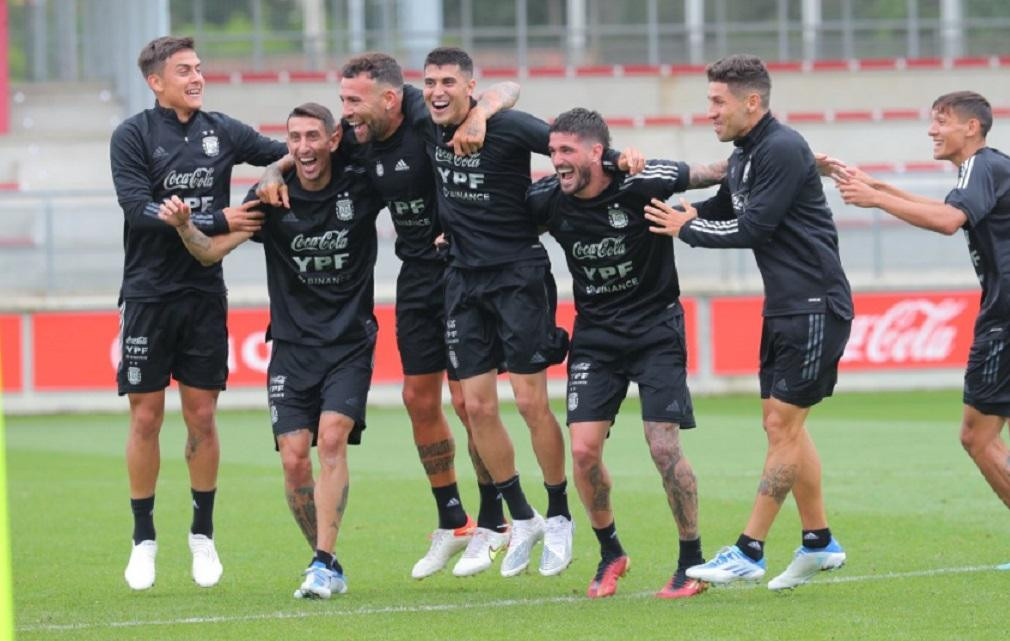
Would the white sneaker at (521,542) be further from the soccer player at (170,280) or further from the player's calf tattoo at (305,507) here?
the soccer player at (170,280)

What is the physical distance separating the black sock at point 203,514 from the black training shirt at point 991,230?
13.0 ft

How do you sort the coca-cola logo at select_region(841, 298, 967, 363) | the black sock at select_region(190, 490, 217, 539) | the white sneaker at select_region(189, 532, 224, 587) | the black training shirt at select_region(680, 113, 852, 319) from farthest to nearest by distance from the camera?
the coca-cola logo at select_region(841, 298, 967, 363) → the black sock at select_region(190, 490, 217, 539) → the white sneaker at select_region(189, 532, 224, 587) → the black training shirt at select_region(680, 113, 852, 319)

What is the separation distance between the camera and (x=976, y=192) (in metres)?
7.80

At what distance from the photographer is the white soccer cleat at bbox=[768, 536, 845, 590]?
7.72 m

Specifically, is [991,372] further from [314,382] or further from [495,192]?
[314,382]

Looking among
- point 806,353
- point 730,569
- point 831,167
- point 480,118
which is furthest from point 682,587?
point 480,118

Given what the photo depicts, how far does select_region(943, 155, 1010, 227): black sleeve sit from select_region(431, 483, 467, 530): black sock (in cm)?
296

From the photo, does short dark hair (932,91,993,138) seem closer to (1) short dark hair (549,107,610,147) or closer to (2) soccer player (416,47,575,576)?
(1) short dark hair (549,107,610,147)

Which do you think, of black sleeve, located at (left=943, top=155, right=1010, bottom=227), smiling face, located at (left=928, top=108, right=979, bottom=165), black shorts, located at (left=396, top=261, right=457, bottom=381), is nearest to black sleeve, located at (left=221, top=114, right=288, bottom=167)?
black shorts, located at (left=396, top=261, right=457, bottom=381)

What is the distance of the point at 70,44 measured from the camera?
2891cm

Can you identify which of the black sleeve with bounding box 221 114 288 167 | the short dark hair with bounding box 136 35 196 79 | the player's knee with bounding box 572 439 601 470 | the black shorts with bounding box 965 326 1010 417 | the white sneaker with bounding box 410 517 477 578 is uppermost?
the short dark hair with bounding box 136 35 196 79

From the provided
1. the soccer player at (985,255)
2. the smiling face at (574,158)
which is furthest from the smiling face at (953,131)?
the smiling face at (574,158)

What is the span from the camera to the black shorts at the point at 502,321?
27.2ft

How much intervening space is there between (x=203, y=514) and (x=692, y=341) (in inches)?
493
